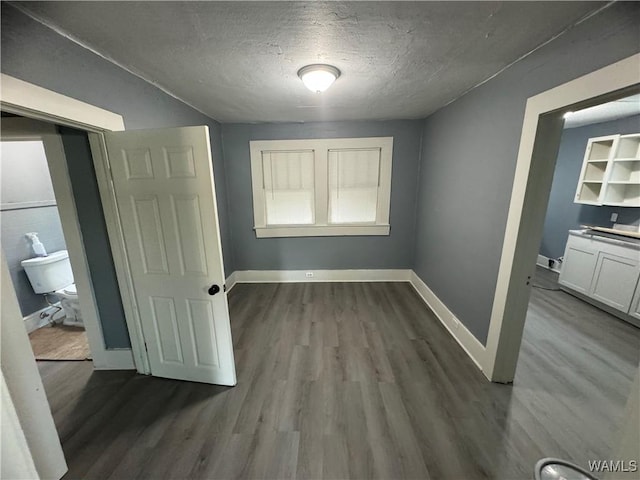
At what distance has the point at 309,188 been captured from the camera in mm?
3717

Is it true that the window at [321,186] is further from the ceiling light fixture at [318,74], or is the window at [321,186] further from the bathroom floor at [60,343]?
the bathroom floor at [60,343]

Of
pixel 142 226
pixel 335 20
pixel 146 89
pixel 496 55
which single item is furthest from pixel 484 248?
pixel 146 89

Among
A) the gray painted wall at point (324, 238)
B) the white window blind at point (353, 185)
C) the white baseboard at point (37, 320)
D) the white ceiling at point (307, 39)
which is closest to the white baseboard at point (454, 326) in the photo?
the gray painted wall at point (324, 238)

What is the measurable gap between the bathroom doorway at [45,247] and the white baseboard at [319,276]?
6.17ft

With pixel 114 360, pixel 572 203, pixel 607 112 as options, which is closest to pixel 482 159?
pixel 607 112

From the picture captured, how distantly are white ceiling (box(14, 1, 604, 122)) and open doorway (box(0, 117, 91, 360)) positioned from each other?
221 centimetres

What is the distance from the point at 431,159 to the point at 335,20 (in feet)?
7.84

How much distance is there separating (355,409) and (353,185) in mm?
2842

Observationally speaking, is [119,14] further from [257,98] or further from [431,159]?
[431,159]

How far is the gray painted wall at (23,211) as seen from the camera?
2.66m

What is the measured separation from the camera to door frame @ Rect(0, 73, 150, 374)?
115 cm

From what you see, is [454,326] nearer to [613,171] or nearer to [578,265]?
[578,265]

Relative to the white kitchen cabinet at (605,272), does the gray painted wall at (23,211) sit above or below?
above

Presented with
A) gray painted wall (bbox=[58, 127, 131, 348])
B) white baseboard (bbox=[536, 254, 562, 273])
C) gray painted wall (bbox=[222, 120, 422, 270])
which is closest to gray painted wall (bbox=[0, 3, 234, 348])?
gray painted wall (bbox=[58, 127, 131, 348])
